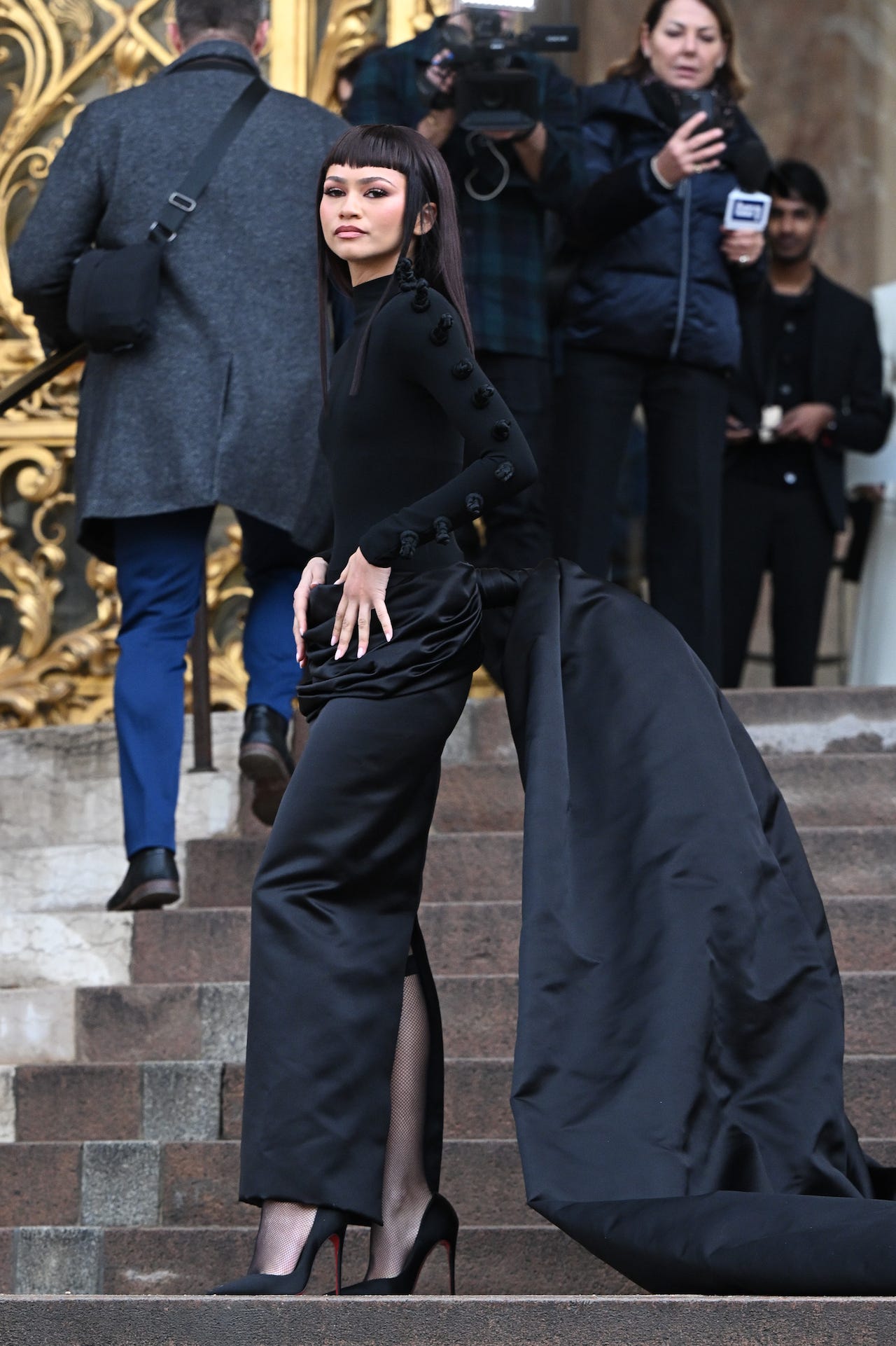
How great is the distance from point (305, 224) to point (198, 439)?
585 millimetres

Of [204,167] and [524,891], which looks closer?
[524,891]

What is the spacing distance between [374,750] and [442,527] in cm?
35

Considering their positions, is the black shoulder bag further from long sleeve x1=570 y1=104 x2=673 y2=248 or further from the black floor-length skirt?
the black floor-length skirt

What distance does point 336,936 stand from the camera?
300cm

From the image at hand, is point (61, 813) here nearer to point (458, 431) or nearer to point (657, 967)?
point (458, 431)

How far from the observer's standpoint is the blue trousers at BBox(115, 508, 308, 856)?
448 centimetres

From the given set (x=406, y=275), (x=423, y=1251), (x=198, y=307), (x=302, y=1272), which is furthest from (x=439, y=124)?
(x=302, y=1272)

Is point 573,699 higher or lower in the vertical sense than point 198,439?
lower

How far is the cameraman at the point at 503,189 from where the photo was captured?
562 cm

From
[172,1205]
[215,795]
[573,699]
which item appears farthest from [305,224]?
[172,1205]

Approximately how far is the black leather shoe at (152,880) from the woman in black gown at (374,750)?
51.0 inches

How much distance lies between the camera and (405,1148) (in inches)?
121

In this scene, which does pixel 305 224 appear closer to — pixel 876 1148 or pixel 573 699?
pixel 573 699

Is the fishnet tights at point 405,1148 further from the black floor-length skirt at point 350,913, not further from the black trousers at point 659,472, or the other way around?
the black trousers at point 659,472
